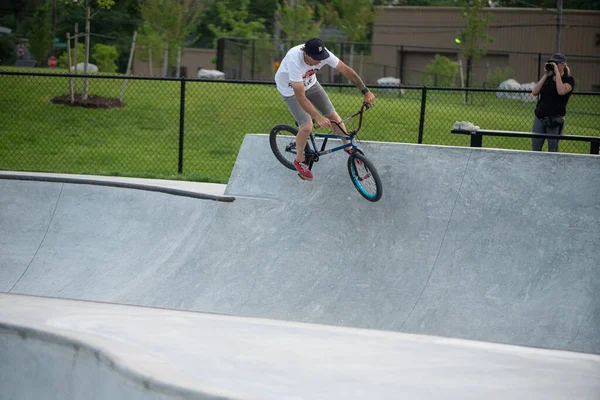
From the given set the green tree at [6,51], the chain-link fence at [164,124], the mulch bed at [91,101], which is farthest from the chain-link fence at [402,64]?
the green tree at [6,51]

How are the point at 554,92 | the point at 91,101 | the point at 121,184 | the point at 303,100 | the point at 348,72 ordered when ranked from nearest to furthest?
the point at 303,100, the point at 348,72, the point at 121,184, the point at 554,92, the point at 91,101

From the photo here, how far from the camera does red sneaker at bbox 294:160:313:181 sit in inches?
344

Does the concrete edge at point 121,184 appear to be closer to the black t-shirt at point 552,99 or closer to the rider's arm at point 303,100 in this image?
the rider's arm at point 303,100

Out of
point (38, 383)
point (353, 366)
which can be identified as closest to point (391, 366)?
point (353, 366)

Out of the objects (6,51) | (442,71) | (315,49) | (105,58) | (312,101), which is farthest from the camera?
(6,51)

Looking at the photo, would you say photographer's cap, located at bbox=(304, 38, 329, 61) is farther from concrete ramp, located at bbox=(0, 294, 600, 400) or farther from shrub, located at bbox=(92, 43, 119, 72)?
shrub, located at bbox=(92, 43, 119, 72)

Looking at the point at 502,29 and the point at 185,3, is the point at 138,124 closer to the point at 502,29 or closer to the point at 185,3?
the point at 185,3

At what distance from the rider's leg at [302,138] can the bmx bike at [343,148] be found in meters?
0.11

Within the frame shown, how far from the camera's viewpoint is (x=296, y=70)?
8109 mm

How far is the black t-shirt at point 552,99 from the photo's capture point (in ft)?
35.2

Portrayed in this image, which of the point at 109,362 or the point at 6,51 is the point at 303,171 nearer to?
the point at 109,362

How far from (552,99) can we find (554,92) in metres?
0.10

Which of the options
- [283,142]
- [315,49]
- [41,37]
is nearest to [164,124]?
[283,142]

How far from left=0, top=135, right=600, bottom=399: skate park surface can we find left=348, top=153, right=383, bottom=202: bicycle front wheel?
190 mm
